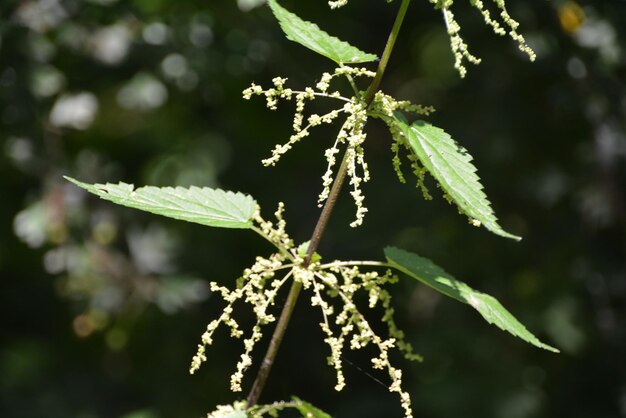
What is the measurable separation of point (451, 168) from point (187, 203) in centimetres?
47

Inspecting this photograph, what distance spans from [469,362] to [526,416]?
31cm

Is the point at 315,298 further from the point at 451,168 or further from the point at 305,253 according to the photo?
the point at 451,168

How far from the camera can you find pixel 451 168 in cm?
130

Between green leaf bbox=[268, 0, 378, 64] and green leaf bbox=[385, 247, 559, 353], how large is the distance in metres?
0.34

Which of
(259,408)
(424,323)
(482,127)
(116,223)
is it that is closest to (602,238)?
(482,127)

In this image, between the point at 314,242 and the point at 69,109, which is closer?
the point at 314,242

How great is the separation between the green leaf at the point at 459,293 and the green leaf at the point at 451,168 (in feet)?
0.56

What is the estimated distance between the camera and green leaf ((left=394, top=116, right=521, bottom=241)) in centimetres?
125

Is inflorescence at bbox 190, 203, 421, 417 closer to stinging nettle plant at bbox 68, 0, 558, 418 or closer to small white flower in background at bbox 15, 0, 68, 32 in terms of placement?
stinging nettle plant at bbox 68, 0, 558, 418

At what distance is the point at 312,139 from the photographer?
3.93m

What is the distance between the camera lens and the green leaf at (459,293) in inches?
55.4

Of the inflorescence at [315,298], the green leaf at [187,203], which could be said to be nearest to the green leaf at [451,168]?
the inflorescence at [315,298]

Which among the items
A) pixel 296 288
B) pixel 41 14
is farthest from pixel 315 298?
pixel 41 14

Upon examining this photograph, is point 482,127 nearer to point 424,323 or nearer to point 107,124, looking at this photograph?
point 424,323
